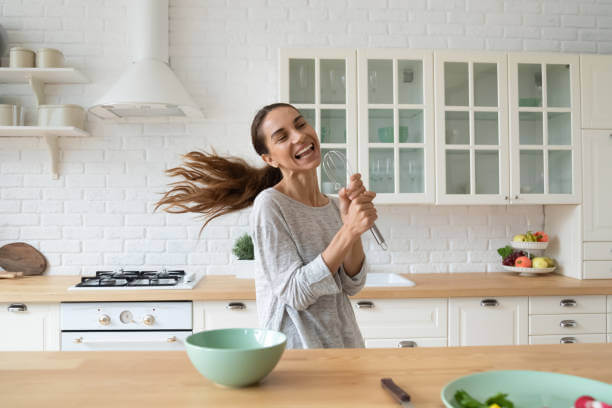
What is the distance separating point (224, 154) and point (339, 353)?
207cm

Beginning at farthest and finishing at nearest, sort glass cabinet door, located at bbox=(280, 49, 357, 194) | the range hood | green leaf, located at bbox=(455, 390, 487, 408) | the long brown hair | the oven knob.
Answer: glass cabinet door, located at bbox=(280, 49, 357, 194) → the range hood → the oven knob → the long brown hair → green leaf, located at bbox=(455, 390, 487, 408)

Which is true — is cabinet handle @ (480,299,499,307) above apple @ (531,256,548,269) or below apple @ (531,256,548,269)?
below

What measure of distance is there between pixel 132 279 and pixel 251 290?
660 millimetres

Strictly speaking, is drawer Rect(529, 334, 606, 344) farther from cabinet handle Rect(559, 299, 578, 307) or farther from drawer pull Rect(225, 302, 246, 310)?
drawer pull Rect(225, 302, 246, 310)

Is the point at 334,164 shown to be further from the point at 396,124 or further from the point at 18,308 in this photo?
the point at 18,308

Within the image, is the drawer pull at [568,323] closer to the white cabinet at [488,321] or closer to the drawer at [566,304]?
the drawer at [566,304]

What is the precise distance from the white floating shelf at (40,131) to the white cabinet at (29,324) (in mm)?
961

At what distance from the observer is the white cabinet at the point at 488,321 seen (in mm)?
2566

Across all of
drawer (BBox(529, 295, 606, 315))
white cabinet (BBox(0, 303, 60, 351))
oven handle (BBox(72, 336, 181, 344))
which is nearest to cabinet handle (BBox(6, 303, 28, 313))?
white cabinet (BBox(0, 303, 60, 351))

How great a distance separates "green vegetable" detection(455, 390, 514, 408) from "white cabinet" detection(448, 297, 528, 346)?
183 cm

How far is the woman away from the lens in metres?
1.33

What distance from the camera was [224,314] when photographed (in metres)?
2.49

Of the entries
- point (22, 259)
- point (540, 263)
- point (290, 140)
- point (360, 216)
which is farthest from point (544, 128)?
point (22, 259)

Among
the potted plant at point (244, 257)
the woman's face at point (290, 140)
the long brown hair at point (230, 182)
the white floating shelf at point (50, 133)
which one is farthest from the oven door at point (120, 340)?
the woman's face at point (290, 140)
